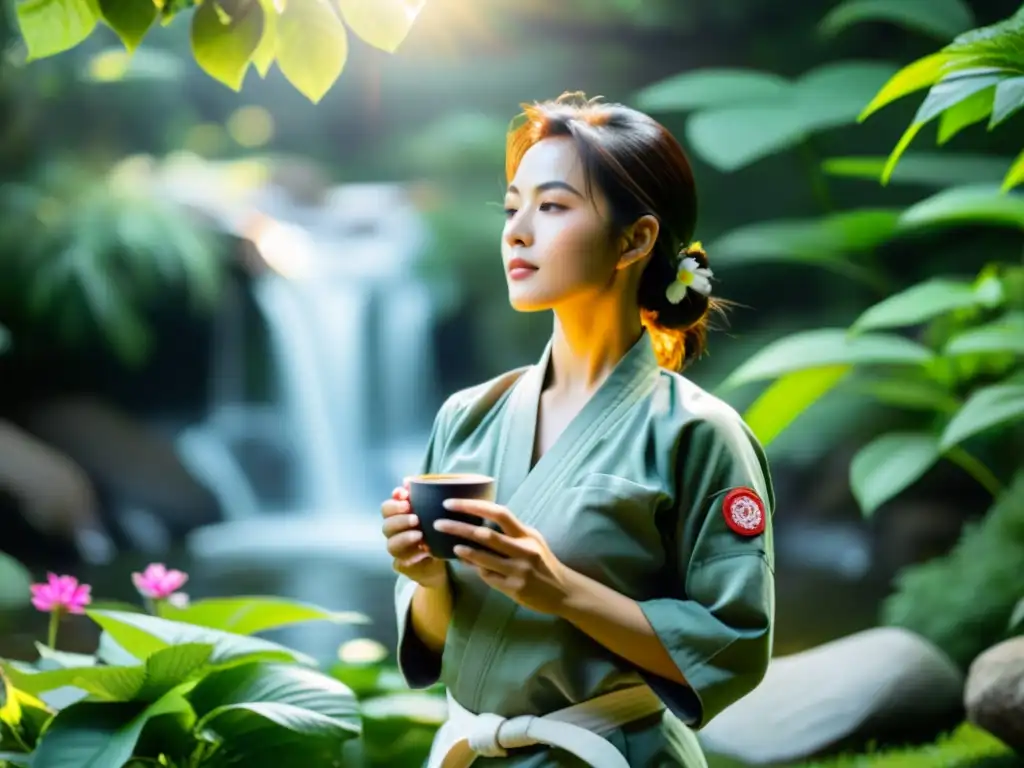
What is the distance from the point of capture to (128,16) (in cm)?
112

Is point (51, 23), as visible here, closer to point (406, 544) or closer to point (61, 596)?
point (406, 544)

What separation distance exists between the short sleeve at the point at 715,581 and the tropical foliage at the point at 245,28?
0.52m

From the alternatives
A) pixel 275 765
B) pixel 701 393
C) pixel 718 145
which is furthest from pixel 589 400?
pixel 718 145

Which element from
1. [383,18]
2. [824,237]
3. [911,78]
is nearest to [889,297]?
[824,237]

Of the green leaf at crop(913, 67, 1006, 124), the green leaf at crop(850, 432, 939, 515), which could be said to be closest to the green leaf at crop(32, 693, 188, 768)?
the green leaf at crop(913, 67, 1006, 124)

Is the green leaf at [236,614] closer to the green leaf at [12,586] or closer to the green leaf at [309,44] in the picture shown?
the green leaf at [309,44]

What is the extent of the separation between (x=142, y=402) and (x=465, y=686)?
4.00m

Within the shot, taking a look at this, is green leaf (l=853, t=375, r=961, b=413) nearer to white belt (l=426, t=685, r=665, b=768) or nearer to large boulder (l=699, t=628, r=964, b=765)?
large boulder (l=699, t=628, r=964, b=765)

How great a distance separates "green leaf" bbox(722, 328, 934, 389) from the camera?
2781 millimetres

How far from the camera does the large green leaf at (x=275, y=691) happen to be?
5.32ft

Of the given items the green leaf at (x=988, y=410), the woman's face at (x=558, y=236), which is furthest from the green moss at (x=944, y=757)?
the woman's face at (x=558, y=236)

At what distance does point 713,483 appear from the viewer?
105 cm

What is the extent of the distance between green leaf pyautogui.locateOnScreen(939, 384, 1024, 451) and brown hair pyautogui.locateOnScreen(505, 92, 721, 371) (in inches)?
58.0

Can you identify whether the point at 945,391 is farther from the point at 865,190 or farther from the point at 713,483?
the point at 713,483
